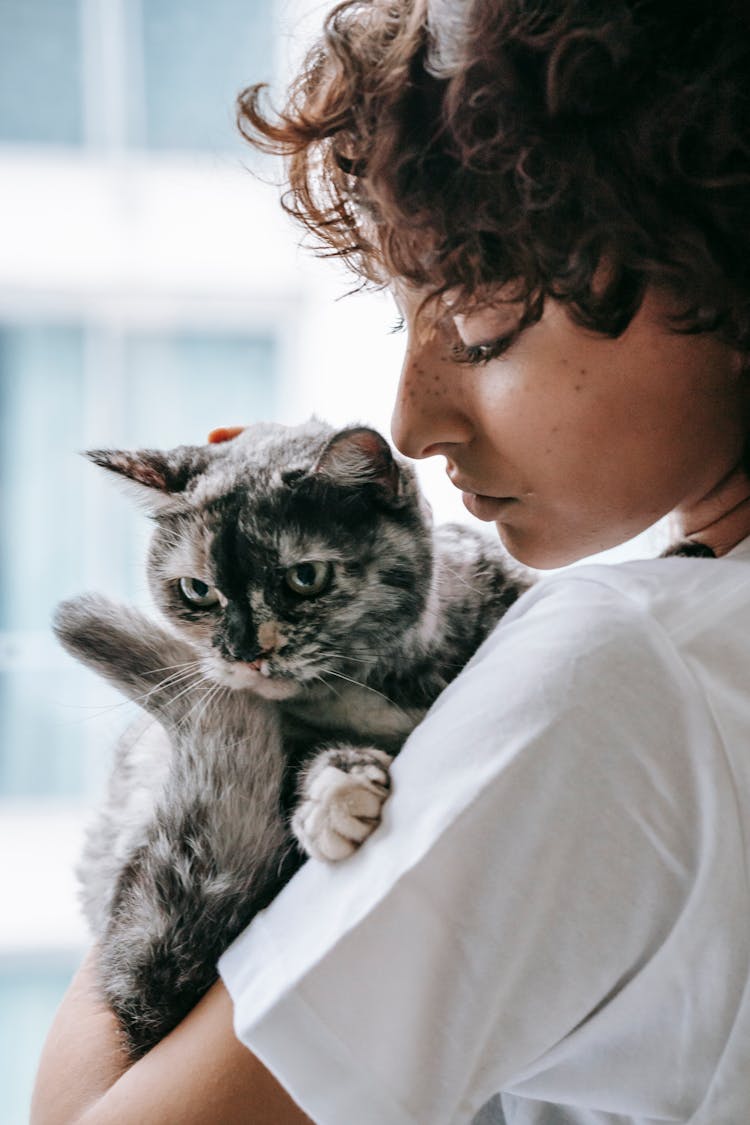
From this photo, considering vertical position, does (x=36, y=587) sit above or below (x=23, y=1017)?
above

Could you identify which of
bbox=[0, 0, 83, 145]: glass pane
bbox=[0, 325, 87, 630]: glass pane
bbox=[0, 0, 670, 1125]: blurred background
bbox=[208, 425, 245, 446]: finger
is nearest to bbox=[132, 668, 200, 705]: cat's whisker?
bbox=[208, 425, 245, 446]: finger

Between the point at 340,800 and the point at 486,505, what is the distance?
33cm

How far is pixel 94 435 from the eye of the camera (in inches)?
136

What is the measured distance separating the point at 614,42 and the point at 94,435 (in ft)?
10.1

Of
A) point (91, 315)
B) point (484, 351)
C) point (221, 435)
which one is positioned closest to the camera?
point (484, 351)

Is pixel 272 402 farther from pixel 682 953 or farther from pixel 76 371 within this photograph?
pixel 682 953

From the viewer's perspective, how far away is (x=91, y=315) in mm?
3535

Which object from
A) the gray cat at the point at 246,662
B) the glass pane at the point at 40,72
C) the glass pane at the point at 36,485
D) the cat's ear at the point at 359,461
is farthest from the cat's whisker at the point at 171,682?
the glass pane at the point at 40,72

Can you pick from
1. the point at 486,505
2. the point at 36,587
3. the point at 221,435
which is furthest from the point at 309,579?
the point at 36,587

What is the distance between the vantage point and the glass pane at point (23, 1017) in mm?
2801

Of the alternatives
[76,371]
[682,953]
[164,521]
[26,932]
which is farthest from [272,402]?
[682,953]

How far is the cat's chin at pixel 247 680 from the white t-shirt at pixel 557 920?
1.30 ft

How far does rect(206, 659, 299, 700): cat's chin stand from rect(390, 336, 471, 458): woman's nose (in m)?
0.28

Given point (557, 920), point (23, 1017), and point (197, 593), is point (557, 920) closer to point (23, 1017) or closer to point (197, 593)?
point (197, 593)
